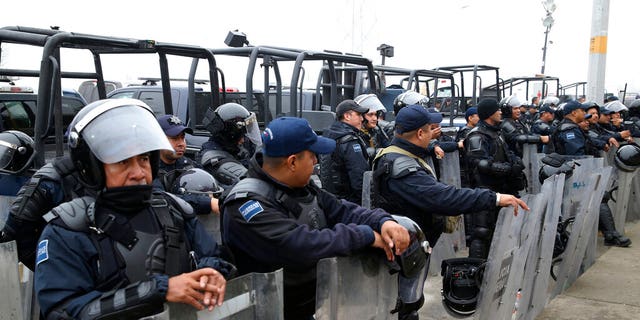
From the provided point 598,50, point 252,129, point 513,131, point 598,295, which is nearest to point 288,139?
point 252,129

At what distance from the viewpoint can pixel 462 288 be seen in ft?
11.8

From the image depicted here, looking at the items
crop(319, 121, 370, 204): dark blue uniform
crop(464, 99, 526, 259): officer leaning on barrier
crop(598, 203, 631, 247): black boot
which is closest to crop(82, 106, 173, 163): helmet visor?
crop(319, 121, 370, 204): dark blue uniform

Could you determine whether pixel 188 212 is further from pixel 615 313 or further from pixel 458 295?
pixel 615 313

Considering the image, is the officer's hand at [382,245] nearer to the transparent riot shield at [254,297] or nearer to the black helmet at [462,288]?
the transparent riot shield at [254,297]

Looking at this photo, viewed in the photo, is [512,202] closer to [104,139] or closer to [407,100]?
[104,139]

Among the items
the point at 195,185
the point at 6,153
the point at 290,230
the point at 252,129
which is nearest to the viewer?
the point at 290,230

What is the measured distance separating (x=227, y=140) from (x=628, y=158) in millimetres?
5154

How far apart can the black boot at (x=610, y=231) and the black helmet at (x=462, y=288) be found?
450 centimetres

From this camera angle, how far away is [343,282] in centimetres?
220

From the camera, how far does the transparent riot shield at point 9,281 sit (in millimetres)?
2314

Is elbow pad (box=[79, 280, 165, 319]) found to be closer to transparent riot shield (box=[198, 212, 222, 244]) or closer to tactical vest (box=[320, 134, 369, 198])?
transparent riot shield (box=[198, 212, 222, 244])

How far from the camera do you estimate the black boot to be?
24.4 ft

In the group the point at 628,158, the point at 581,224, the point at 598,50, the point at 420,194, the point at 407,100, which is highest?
the point at 598,50

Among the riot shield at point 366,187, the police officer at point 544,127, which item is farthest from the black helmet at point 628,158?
the riot shield at point 366,187
